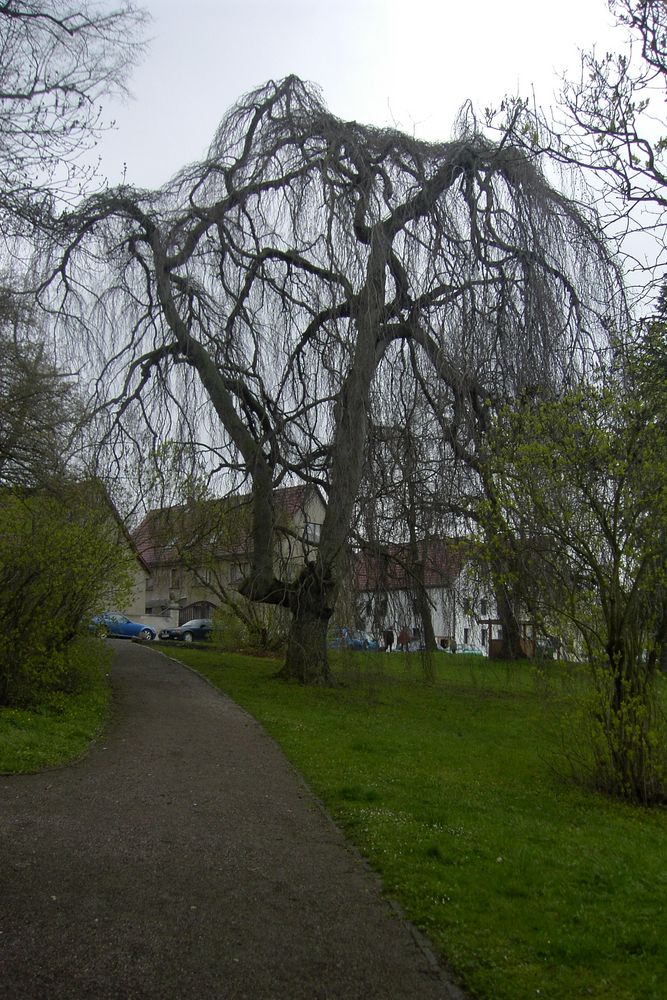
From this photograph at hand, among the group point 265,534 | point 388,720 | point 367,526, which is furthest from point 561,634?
point 265,534

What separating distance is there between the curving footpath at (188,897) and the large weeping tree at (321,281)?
21.5ft

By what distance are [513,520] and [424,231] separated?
5.17 metres

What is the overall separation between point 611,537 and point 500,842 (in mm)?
3661

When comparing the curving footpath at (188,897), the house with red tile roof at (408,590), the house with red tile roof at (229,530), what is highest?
the house with red tile roof at (229,530)

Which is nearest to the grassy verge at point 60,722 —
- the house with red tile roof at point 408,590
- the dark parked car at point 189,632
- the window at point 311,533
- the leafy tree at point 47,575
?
the leafy tree at point 47,575

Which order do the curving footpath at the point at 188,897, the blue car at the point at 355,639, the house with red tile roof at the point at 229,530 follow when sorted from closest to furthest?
the curving footpath at the point at 188,897, the blue car at the point at 355,639, the house with red tile roof at the point at 229,530

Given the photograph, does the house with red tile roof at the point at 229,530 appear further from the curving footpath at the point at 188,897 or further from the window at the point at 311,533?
the curving footpath at the point at 188,897

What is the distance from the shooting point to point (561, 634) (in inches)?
388

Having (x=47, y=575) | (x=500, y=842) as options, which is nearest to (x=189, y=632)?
(x=47, y=575)

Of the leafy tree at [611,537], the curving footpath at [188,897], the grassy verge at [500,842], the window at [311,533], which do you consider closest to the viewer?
the curving footpath at [188,897]

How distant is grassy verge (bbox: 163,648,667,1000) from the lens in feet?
15.2

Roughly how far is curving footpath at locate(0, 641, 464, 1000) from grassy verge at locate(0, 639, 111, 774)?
1.48 ft

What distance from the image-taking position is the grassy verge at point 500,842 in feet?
15.2

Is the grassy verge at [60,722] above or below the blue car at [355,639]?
below
